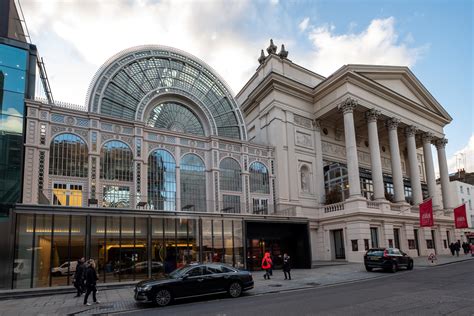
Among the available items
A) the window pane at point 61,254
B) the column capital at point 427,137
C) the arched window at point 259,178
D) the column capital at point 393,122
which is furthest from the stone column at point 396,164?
the window pane at point 61,254

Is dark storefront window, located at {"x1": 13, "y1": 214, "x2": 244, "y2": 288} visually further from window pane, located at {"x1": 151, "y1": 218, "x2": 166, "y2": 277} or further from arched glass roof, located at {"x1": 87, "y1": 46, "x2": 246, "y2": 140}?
arched glass roof, located at {"x1": 87, "y1": 46, "x2": 246, "y2": 140}

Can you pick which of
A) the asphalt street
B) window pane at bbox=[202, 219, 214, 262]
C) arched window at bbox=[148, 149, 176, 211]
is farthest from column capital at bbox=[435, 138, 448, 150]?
window pane at bbox=[202, 219, 214, 262]

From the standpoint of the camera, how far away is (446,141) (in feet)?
162

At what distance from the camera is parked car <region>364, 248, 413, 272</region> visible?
23.0 metres

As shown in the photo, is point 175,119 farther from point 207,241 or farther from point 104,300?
point 104,300

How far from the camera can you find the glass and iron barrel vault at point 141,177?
19.4 m

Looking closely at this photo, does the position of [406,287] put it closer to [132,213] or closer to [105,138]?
[132,213]

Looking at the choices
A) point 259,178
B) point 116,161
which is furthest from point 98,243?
point 259,178

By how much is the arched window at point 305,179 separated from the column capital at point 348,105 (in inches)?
284

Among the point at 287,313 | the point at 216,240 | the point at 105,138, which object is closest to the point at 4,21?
the point at 105,138

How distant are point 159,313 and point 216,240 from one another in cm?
1237

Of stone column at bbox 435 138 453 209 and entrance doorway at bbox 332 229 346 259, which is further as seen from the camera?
stone column at bbox 435 138 453 209

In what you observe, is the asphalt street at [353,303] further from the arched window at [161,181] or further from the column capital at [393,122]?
the column capital at [393,122]

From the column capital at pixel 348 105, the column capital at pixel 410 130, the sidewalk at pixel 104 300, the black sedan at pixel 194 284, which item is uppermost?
the column capital at pixel 348 105
